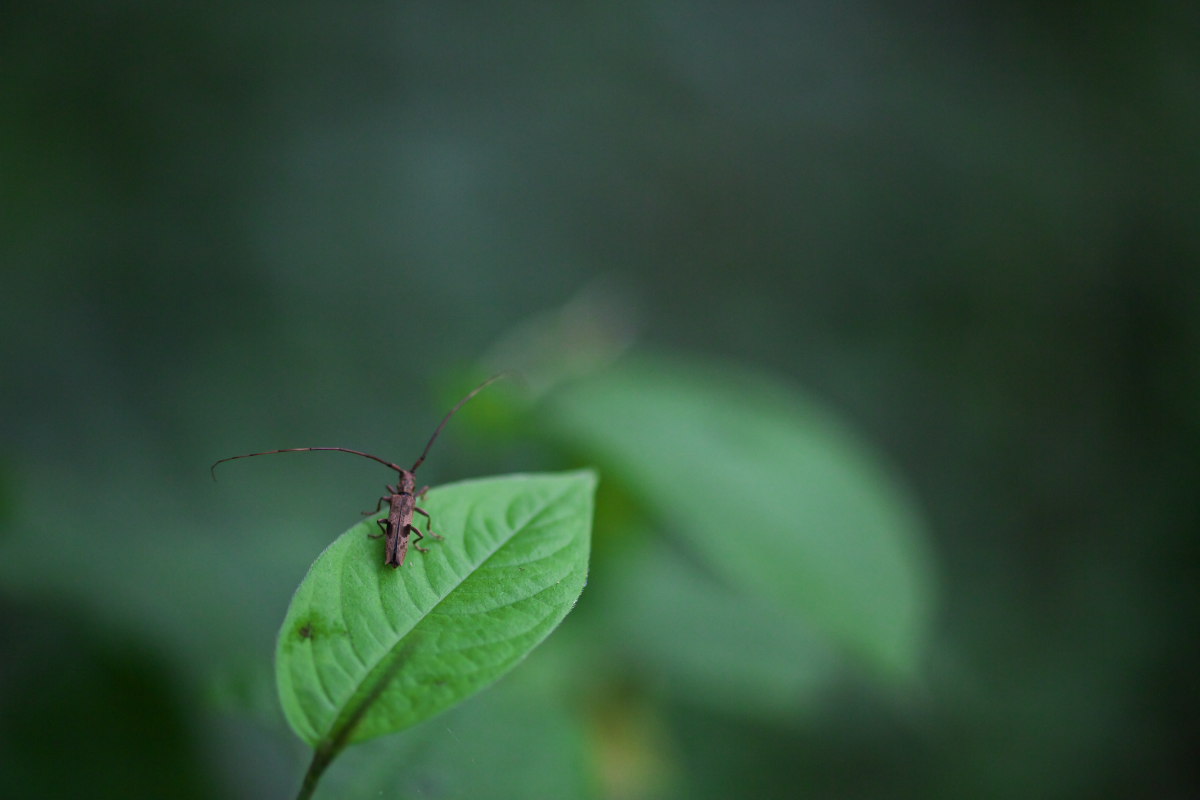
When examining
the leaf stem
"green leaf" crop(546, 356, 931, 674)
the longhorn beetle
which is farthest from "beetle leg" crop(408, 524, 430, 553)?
"green leaf" crop(546, 356, 931, 674)

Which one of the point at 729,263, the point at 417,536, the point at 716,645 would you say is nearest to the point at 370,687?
the point at 417,536

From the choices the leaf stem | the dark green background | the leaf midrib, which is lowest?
the leaf stem

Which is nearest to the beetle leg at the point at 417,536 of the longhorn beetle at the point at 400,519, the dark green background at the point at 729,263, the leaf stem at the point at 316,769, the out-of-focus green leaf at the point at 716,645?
the longhorn beetle at the point at 400,519

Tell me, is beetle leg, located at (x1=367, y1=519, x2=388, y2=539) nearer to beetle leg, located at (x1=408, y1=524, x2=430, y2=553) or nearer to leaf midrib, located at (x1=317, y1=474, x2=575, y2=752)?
beetle leg, located at (x1=408, y1=524, x2=430, y2=553)

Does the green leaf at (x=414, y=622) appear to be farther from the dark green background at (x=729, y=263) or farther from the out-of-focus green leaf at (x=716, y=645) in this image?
the dark green background at (x=729, y=263)

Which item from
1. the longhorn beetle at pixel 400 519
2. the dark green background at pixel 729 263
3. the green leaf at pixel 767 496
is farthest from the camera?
the dark green background at pixel 729 263

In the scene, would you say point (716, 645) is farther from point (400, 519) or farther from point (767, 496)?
point (400, 519)
